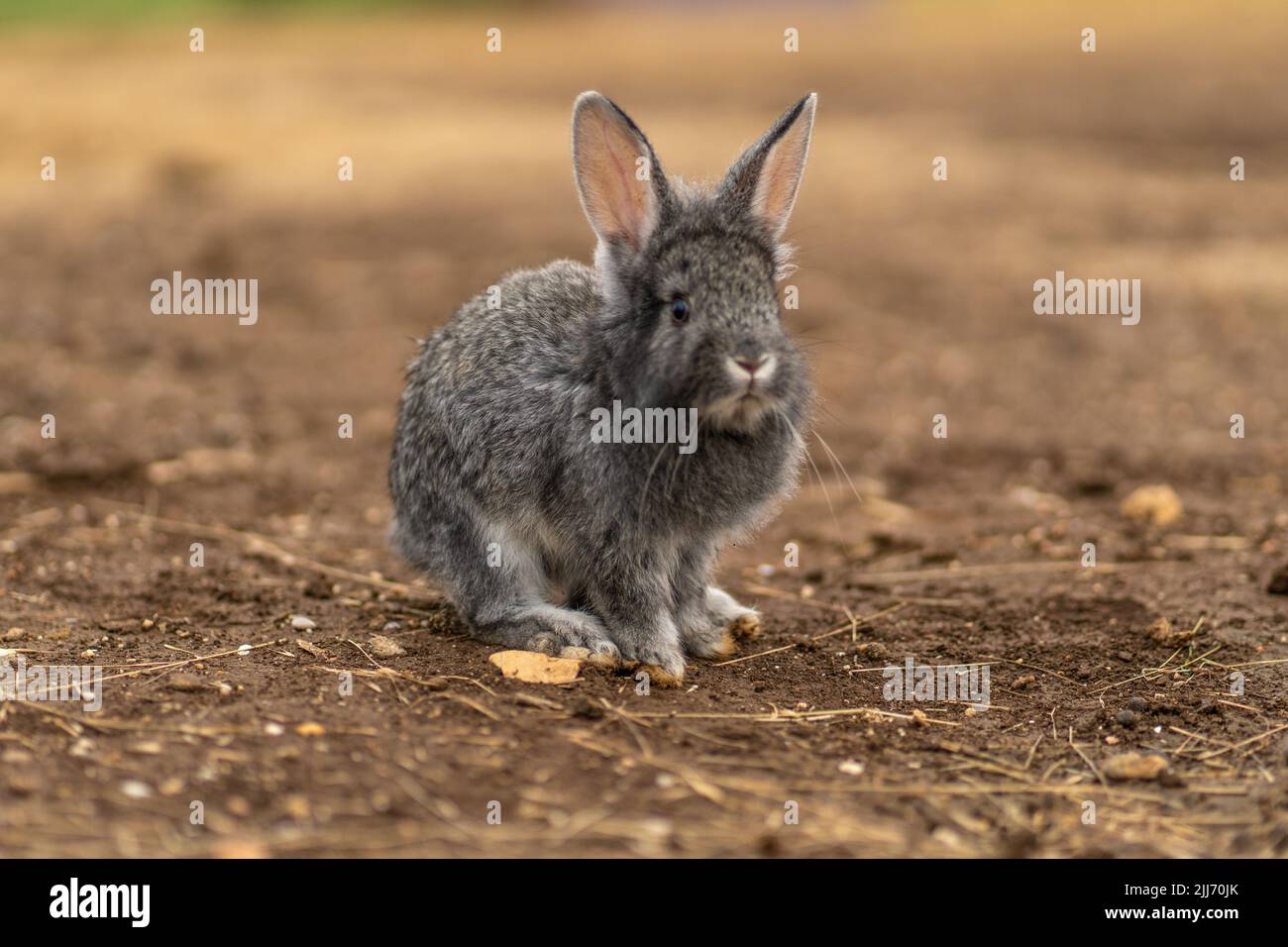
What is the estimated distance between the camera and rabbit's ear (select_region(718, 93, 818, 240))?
5.62 metres

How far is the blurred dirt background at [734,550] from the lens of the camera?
14.9ft

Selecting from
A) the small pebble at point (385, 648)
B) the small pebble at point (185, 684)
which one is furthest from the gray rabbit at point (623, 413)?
the small pebble at point (185, 684)

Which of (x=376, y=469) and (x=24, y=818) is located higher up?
(x=376, y=469)

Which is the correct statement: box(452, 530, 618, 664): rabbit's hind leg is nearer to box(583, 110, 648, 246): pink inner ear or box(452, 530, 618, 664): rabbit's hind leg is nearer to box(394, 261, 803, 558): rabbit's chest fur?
box(394, 261, 803, 558): rabbit's chest fur

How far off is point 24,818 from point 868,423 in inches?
274

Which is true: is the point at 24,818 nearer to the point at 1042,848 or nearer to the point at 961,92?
the point at 1042,848

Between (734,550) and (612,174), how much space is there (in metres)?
3.09

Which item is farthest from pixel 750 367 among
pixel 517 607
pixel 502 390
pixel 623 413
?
pixel 517 607

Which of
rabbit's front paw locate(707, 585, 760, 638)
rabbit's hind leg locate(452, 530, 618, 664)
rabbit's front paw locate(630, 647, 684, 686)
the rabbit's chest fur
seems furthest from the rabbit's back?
rabbit's front paw locate(707, 585, 760, 638)

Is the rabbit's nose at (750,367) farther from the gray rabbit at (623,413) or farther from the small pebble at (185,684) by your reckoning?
the small pebble at (185,684)

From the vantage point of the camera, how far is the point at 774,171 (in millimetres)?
5703

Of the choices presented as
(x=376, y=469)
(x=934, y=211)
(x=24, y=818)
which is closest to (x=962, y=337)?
(x=934, y=211)

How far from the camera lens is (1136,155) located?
17344mm

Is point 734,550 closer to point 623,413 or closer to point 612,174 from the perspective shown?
point 623,413
